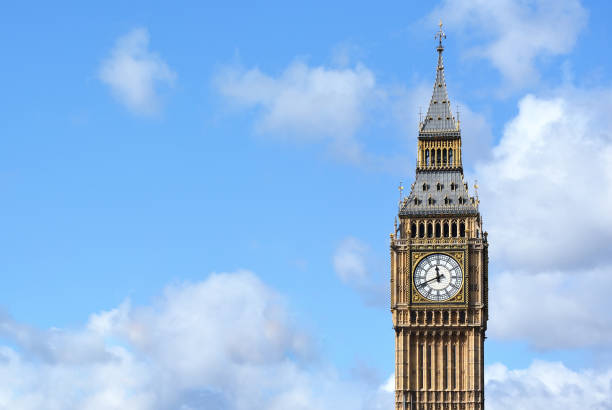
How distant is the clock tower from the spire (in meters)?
7.33

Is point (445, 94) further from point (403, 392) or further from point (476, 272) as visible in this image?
point (403, 392)

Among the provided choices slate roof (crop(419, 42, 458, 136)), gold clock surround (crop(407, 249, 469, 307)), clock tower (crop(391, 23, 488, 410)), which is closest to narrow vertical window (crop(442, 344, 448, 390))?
clock tower (crop(391, 23, 488, 410))

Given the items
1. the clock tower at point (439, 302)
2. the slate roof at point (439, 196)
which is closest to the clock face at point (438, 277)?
the clock tower at point (439, 302)

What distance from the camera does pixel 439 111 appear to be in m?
177

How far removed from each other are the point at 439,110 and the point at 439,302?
67.2 feet

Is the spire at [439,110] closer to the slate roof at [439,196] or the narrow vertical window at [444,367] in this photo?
the slate roof at [439,196]

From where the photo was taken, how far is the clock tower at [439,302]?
168125 mm

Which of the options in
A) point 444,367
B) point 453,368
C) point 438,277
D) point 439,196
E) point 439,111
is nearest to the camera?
point 453,368

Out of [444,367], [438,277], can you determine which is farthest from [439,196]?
[444,367]

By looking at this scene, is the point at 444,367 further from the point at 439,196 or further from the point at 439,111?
the point at 439,111

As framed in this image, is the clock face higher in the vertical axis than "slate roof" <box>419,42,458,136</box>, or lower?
lower

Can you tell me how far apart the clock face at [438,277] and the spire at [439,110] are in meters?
13.6

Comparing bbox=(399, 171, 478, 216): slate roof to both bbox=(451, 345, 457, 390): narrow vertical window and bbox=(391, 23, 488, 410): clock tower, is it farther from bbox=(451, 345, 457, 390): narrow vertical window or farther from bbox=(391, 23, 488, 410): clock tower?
bbox=(451, 345, 457, 390): narrow vertical window

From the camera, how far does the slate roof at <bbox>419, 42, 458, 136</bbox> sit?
17538 centimetres
